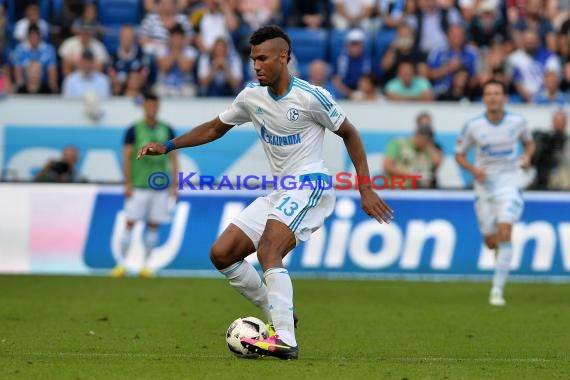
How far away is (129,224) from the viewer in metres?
17.6

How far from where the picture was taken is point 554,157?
760 inches

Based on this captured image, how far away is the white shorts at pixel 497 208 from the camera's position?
47.9ft

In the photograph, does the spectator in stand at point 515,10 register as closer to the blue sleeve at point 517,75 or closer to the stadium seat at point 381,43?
the blue sleeve at point 517,75

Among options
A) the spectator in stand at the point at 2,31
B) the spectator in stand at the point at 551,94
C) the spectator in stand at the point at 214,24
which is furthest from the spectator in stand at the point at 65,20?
the spectator in stand at the point at 551,94

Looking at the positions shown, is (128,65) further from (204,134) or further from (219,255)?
(219,255)

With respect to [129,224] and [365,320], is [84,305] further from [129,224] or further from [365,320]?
[129,224]

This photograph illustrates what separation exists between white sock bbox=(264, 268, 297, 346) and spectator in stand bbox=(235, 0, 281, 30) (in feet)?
45.0

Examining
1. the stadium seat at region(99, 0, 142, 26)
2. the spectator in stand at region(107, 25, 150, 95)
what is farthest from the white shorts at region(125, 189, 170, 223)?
the stadium seat at region(99, 0, 142, 26)

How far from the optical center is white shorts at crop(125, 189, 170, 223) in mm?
17594

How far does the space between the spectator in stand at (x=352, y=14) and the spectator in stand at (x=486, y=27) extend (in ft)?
6.34

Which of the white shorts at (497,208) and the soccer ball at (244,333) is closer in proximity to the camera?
the soccer ball at (244,333)

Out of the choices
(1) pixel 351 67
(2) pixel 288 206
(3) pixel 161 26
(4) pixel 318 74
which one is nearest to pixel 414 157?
(4) pixel 318 74

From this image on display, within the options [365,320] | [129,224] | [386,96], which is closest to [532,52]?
[386,96]

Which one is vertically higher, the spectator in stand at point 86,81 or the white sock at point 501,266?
the spectator in stand at point 86,81
